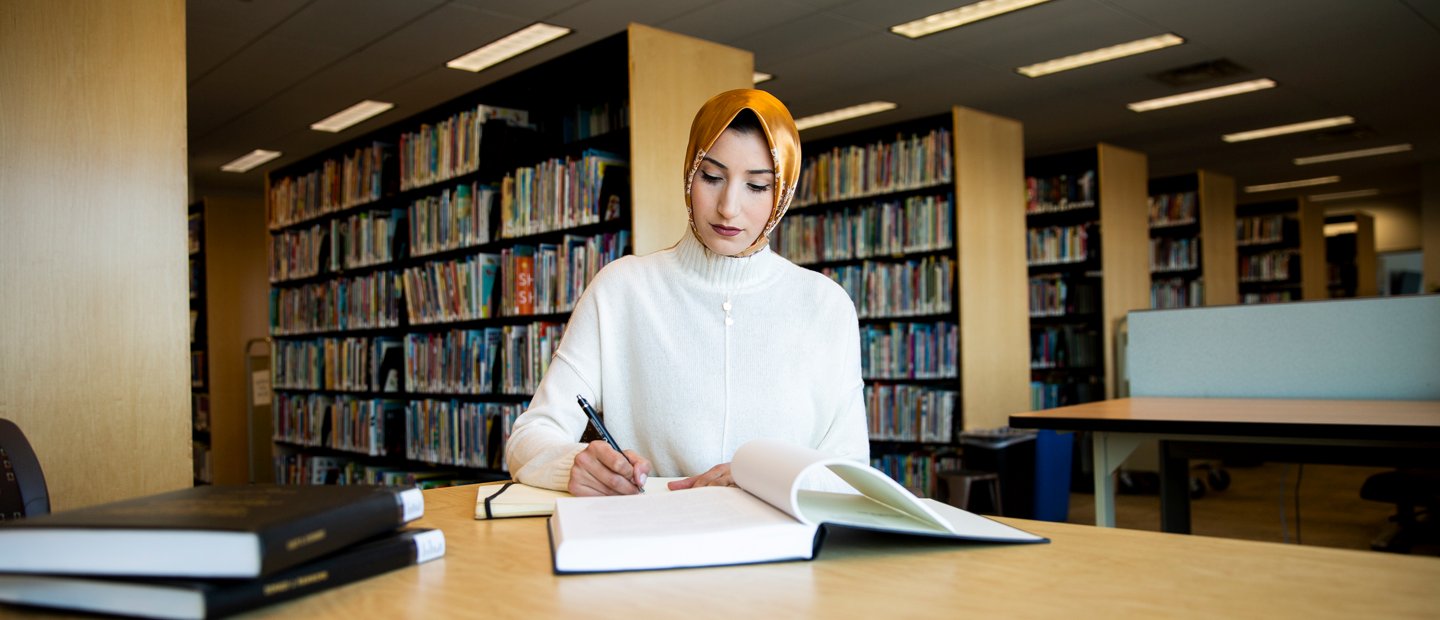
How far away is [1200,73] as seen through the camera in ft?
23.0

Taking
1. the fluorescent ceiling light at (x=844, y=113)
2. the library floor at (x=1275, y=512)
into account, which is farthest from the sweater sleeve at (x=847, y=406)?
the fluorescent ceiling light at (x=844, y=113)

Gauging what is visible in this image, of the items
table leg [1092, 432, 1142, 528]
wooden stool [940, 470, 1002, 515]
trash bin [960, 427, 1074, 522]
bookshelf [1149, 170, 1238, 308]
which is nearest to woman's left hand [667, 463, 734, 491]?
table leg [1092, 432, 1142, 528]

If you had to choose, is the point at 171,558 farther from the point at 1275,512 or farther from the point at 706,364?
the point at 1275,512

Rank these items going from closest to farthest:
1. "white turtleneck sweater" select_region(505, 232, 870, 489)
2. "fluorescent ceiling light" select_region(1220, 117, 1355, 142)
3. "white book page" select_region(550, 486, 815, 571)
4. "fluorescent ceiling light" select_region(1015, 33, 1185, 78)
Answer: "white book page" select_region(550, 486, 815, 571) → "white turtleneck sweater" select_region(505, 232, 870, 489) → "fluorescent ceiling light" select_region(1015, 33, 1185, 78) → "fluorescent ceiling light" select_region(1220, 117, 1355, 142)

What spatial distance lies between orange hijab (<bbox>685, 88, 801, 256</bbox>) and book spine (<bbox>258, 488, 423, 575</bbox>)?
2.42ft

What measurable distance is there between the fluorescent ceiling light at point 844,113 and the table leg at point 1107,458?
18.3 feet

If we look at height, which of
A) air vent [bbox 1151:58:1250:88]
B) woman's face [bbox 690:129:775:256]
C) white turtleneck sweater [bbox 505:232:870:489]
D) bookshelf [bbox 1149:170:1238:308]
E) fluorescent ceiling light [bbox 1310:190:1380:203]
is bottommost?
white turtleneck sweater [bbox 505:232:870:489]

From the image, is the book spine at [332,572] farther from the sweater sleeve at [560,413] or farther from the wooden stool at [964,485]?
the wooden stool at [964,485]

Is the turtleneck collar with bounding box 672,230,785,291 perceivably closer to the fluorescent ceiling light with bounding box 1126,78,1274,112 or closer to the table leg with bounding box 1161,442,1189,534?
the table leg with bounding box 1161,442,1189,534

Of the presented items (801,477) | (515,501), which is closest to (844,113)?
(515,501)

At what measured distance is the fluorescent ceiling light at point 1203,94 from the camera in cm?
747

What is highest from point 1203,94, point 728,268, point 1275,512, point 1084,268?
point 1203,94

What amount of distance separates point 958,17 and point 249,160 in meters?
7.09

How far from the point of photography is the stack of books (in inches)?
24.3
